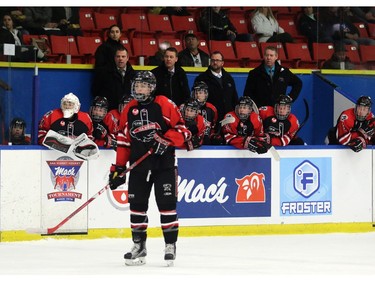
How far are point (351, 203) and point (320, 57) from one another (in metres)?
2.84

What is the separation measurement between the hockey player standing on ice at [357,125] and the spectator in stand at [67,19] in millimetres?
2953

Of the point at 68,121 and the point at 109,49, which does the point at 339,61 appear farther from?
the point at 68,121

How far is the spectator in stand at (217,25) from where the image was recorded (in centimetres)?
1278

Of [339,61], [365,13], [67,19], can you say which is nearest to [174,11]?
[67,19]

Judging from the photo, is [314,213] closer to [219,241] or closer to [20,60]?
[219,241]

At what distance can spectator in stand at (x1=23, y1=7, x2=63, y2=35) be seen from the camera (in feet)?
39.4

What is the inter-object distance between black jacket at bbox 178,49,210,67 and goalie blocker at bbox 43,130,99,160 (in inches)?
98.0

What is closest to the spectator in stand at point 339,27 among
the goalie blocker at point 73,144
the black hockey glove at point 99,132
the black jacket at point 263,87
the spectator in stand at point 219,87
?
the black jacket at point 263,87

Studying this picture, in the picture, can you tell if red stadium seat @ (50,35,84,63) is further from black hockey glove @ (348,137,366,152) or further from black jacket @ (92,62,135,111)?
black hockey glove @ (348,137,366,152)

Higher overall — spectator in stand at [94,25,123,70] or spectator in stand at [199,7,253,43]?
spectator in stand at [199,7,253,43]

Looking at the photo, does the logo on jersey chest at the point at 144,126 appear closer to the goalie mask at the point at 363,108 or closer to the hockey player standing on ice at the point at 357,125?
the hockey player standing on ice at the point at 357,125

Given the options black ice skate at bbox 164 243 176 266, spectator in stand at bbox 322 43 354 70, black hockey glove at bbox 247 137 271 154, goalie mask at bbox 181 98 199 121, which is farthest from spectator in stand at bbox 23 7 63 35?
black ice skate at bbox 164 243 176 266

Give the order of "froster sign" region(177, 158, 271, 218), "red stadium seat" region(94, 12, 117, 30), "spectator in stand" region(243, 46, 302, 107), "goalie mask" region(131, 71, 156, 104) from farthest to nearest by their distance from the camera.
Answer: "red stadium seat" region(94, 12, 117, 30) < "spectator in stand" region(243, 46, 302, 107) < "froster sign" region(177, 158, 271, 218) < "goalie mask" region(131, 71, 156, 104)
